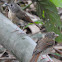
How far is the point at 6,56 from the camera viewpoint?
3273 mm

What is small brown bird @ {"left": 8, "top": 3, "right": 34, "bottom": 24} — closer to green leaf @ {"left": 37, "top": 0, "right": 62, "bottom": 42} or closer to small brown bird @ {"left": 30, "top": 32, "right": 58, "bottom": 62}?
green leaf @ {"left": 37, "top": 0, "right": 62, "bottom": 42}

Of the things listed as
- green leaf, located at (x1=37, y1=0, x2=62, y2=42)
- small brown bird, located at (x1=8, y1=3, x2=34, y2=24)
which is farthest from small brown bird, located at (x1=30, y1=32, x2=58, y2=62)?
small brown bird, located at (x1=8, y1=3, x2=34, y2=24)

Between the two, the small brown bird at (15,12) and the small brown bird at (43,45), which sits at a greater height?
the small brown bird at (15,12)

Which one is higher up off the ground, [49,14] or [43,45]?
[49,14]

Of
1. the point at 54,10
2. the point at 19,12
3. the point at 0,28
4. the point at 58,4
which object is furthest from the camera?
the point at 19,12

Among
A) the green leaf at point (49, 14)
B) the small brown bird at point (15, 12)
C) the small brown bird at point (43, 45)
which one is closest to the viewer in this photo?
the small brown bird at point (43, 45)

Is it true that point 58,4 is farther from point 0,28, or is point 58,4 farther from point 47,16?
point 0,28

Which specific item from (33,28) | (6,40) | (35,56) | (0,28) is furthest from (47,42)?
(33,28)

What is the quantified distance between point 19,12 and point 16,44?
1361mm

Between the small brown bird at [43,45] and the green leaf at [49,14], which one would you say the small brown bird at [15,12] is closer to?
the green leaf at [49,14]

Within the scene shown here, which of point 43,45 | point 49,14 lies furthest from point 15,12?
point 43,45

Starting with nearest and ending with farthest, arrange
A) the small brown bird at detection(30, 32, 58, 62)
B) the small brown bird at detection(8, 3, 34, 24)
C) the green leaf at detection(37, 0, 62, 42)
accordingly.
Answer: the small brown bird at detection(30, 32, 58, 62), the green leaf at detection(37, 0, 62, 42), the small brown bird at detection(8, 3, 34, 24)

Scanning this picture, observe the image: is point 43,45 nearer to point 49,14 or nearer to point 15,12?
point 49,14

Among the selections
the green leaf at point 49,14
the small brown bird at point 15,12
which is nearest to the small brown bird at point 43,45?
the green leaf at point 49,14
